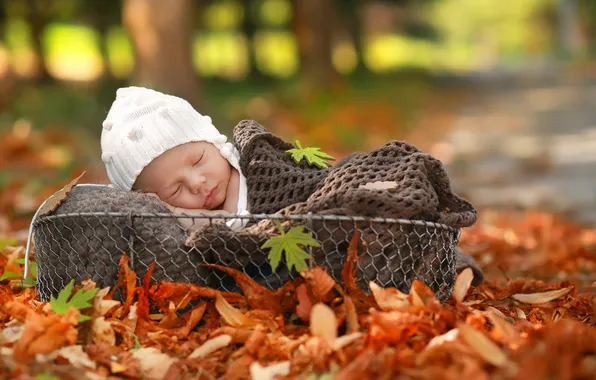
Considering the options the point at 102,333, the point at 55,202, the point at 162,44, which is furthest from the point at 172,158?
the point at 162,44

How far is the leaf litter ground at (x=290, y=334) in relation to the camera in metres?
2.36

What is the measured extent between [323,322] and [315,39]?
15999mm

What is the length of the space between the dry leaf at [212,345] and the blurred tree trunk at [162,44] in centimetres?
752

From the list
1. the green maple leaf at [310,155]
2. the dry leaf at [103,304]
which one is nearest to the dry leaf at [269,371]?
the dry leaf at [103,304]

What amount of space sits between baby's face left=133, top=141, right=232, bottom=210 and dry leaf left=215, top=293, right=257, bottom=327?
1.94 feet

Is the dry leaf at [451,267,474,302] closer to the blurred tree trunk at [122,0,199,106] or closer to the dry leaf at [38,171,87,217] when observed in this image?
the dry leaf at [38,171,87,217]

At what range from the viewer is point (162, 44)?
10.3 meters

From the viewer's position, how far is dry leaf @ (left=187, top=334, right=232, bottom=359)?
2.71 metres

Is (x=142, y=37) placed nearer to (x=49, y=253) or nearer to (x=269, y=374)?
(x=49, y=253)

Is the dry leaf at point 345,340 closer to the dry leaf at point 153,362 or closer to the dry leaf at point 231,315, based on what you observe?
the dry leaf at point 231,315

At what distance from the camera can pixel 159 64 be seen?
10.4 metres

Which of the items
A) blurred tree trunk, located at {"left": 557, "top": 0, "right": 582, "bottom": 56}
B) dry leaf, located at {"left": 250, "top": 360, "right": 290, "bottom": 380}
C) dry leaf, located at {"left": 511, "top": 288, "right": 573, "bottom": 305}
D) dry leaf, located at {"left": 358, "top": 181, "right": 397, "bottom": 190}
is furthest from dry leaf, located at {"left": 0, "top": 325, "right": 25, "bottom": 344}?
blurred tree trunk, located at {"left": 557, "top": 0, "right": 582, "bottom": 56}

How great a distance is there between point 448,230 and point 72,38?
2643 centimetres

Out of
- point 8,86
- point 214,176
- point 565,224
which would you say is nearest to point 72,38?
point 8,86
